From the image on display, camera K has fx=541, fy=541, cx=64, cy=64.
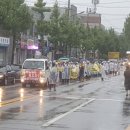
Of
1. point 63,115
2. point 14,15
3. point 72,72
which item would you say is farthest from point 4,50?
point 63,115

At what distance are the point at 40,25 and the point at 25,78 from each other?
31812 millimetres

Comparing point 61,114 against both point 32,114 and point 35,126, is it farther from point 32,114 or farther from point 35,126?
point 35,126

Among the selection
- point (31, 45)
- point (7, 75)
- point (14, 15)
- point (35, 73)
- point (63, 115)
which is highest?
point (14, 15)

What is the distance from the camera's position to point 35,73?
35.6 meters

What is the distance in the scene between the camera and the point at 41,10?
68.9 metres

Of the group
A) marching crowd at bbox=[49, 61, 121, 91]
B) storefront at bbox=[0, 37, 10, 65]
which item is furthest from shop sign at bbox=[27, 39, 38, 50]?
marching crowd at bbox=[49, 61, 121, 91]

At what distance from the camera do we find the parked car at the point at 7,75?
37688 mm

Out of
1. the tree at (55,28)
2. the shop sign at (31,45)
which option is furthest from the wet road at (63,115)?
the tree at (55,28)

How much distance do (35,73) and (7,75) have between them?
3.54 m

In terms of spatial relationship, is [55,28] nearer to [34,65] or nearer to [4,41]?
[4,41]

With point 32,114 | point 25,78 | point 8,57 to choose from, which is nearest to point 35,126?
point 32,114

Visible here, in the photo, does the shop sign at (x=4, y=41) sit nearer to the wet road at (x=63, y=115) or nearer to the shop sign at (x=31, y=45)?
the shop sign at (x=31, y=45)

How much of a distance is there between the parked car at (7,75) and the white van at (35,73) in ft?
6.82

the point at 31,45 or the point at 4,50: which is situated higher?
the point at 31,45
